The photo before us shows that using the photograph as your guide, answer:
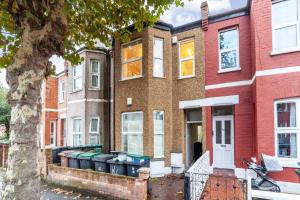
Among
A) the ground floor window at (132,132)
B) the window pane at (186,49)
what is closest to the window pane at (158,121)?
the ground floor window at (132,132)

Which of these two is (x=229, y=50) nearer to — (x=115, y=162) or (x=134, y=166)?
(x=134, y=166)

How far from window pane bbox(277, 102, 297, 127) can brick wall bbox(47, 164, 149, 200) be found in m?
4.68

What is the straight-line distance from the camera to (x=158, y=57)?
13.2 meters

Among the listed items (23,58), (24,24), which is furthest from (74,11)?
(23,58)

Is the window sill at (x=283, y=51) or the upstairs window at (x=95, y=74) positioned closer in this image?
the window sill at (x=283, y=51)

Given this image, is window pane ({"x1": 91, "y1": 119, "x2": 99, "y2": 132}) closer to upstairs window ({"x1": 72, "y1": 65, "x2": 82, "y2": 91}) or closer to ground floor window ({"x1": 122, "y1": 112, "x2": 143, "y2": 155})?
upstairs window ({"x1": 72, "y1": 65, "x2": 82, "y2": 91})

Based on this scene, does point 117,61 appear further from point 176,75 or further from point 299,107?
point 299,107

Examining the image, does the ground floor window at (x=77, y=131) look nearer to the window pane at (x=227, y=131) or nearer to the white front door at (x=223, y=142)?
the white front door at (x=223, y=142)

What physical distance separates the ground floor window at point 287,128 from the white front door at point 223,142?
3.17 m

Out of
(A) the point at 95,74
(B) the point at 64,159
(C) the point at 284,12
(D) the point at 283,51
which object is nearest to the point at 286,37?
(D) the point at 283,51

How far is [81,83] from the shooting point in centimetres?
1653

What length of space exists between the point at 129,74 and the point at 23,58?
9124 millimetres

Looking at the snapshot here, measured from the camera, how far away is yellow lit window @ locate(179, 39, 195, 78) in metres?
13.1

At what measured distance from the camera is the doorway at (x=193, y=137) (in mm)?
13375
